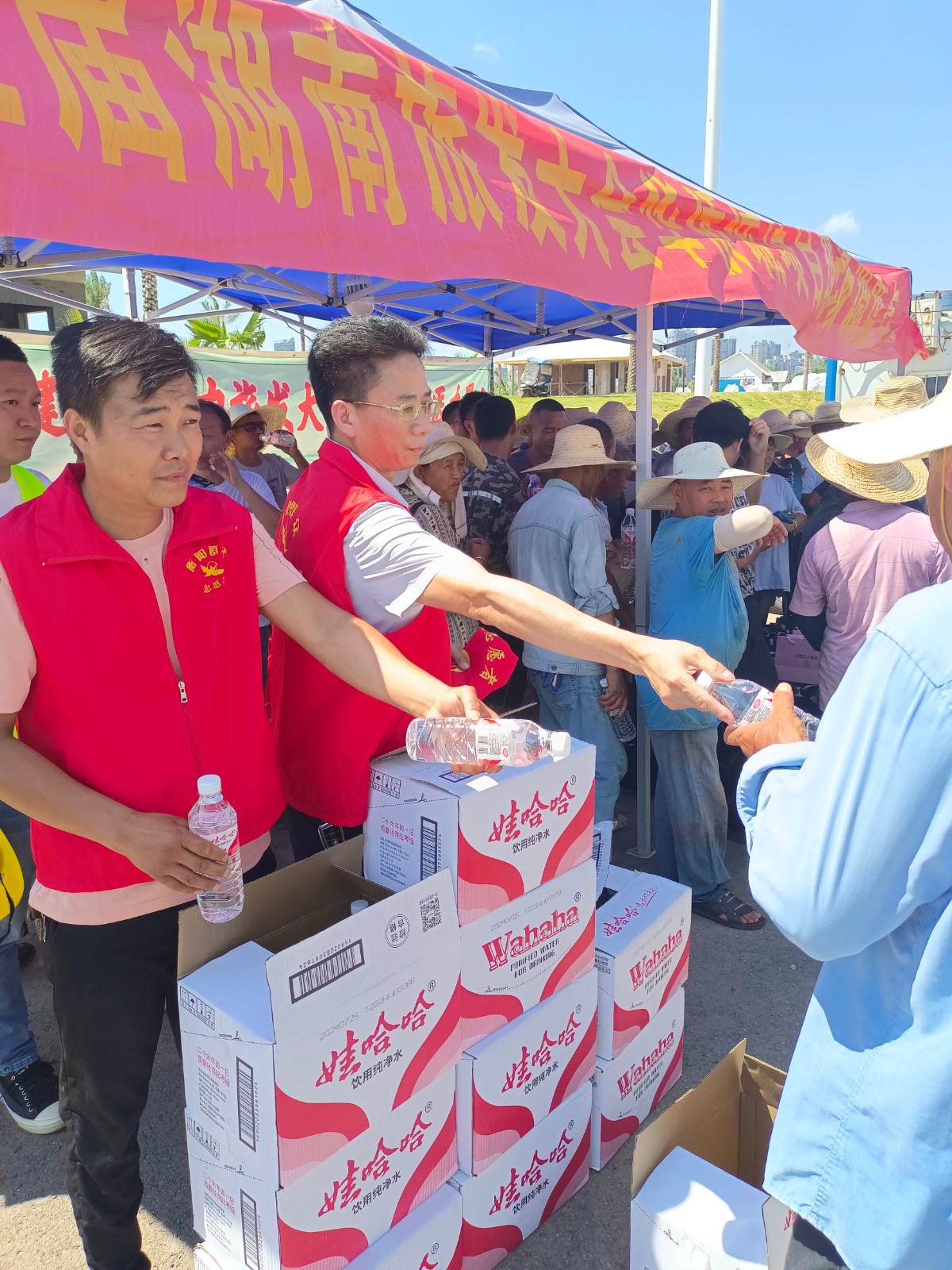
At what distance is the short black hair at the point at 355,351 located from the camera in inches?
70.1

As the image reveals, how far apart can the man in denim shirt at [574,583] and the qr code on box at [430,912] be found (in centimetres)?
168

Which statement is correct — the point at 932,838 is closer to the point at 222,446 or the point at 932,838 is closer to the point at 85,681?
the point at 85,681

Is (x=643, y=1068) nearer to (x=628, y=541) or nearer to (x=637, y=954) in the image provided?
(x=637, y=954)

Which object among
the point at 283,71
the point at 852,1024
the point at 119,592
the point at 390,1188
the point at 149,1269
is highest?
the point at 283,71

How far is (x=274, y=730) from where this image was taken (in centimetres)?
198

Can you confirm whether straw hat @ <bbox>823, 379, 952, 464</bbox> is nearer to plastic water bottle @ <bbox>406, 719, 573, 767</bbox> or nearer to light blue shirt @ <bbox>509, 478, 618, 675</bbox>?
plastic water bottle @ <bbox>406, 719, 573, 767</bbox>

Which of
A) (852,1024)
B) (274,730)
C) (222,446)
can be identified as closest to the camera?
(852,1024)

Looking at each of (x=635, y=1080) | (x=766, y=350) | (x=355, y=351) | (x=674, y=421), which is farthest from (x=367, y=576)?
(x=766, y=350)

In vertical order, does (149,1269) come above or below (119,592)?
below

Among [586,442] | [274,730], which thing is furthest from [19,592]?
[586,442]

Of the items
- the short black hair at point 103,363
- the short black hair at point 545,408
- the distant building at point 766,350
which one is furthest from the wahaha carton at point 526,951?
the distant building at point 766,350

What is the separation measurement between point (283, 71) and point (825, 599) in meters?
2.70

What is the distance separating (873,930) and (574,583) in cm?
235

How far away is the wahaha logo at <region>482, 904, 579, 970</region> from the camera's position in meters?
1.70
